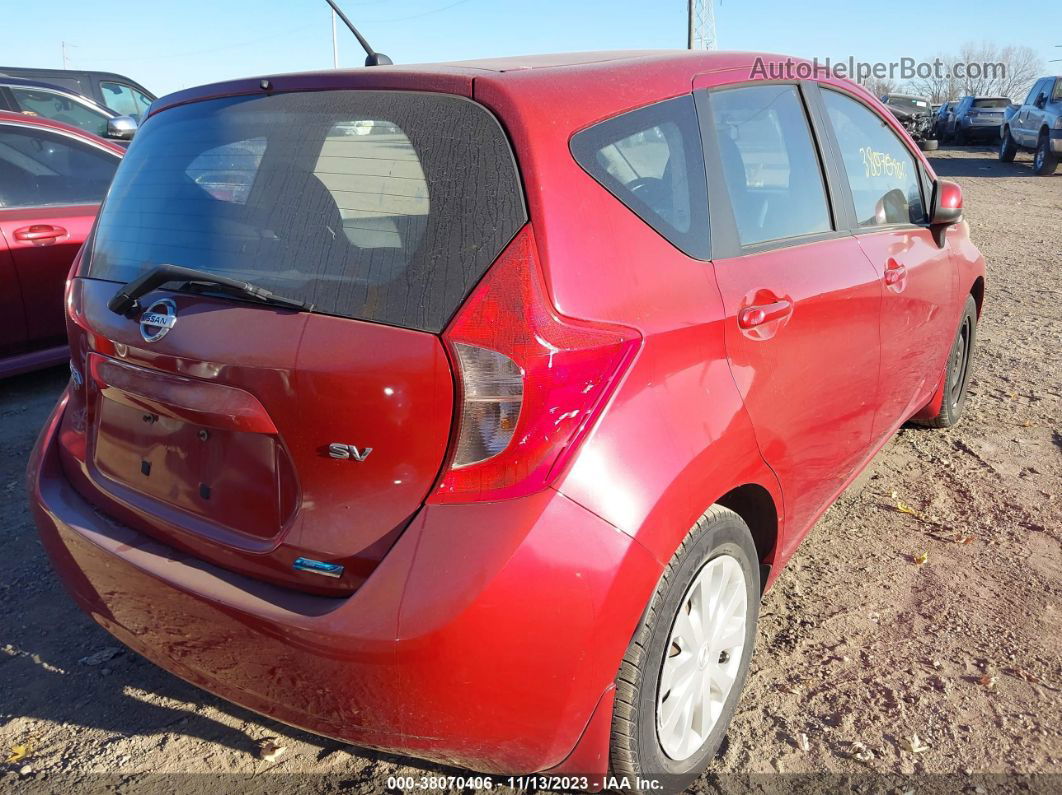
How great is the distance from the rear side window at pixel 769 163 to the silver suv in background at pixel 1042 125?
59.1ft

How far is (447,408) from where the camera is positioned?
170 cm

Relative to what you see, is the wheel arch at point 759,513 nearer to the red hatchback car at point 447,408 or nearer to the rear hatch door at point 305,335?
the red hatchback car at point 447,408

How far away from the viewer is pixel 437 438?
172cm

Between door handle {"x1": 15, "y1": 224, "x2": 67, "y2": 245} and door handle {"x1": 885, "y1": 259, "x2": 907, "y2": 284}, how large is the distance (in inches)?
177

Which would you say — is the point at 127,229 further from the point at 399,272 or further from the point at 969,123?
the point at 969,123

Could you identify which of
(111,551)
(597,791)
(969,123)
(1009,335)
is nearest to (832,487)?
(597,791)

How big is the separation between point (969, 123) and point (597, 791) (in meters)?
29.2

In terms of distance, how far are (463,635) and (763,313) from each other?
3.73 feet

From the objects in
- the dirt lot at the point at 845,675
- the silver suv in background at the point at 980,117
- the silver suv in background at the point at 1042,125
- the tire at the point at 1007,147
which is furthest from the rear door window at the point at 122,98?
the silver suv in background at the point at 980,117

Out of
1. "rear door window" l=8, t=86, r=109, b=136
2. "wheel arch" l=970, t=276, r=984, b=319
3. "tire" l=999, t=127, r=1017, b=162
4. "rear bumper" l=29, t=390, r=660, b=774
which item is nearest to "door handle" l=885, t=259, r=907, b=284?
"wheel arch" l=970, t=276, r=984, b=319

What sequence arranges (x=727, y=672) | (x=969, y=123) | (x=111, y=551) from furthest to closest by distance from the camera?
1. (x=969, y=123)
2. (x=727, y=672)
3. (x=111, y=551)

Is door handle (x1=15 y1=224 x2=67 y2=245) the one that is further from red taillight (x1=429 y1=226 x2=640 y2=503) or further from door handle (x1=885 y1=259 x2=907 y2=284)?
door handle (x1=885 y1=259 x2=907 y2=284)

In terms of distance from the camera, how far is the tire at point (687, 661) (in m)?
1.87

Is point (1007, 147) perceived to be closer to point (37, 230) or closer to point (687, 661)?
point (37, 230)
